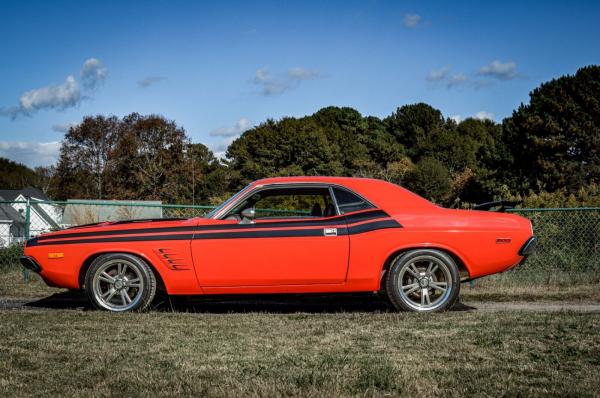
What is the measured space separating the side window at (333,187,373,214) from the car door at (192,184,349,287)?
0.14 metres

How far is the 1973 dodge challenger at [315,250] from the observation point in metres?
7.24

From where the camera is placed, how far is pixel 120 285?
7.57 m

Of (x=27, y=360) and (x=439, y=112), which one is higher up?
(x=439, y=112)

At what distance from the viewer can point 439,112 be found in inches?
3393

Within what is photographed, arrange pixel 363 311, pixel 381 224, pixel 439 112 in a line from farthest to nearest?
pixel 439 112, pixel 363 311, pixel 381 224

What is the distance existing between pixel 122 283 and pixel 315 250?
2245 mm

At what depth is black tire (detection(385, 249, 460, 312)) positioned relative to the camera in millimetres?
7281

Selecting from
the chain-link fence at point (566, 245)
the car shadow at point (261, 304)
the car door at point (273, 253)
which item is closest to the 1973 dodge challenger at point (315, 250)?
the car door at point (273, 253)

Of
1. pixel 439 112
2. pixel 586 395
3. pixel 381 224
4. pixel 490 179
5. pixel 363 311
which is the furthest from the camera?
pixel 439 112

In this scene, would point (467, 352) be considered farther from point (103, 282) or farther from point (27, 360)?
point (103, 282)

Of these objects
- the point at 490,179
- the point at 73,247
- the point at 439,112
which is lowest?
the point at 73,247

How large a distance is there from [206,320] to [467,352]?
280cm

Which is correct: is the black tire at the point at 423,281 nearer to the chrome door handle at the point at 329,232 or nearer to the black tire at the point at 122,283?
the chrome door handle at the point at 329,232

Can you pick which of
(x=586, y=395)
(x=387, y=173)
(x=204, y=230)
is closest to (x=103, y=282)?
(x=204, y=230)
